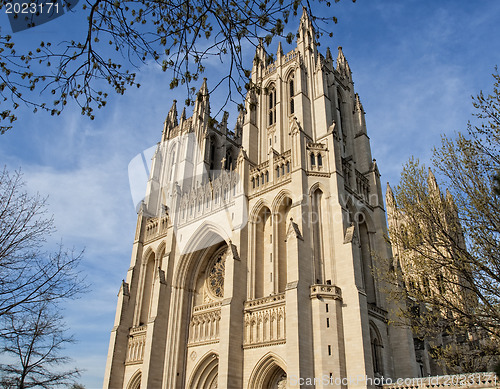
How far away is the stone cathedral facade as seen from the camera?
56.6 ft

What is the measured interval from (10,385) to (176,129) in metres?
26.6

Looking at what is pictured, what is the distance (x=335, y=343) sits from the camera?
16.6m

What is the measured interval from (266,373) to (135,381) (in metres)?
10.5

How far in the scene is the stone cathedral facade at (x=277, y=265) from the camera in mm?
17266

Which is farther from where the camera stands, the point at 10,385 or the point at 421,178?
the point at 10,385

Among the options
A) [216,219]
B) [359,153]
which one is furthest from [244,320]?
[359,153]

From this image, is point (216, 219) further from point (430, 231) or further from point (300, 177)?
point (430, 231)

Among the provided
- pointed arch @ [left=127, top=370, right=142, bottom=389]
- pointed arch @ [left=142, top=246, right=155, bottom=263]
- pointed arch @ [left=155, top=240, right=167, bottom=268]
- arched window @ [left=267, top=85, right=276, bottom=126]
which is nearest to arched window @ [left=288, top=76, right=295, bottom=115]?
arched window @ [left=267, top=85, right=276, bottom=126]

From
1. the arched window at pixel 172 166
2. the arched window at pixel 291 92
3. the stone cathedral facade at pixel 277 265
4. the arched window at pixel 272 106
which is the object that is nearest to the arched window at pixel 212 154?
the stone cathedral facade at pixel 277 265

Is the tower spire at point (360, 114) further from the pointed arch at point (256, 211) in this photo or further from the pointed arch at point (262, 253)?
the pointed arch at point (262, 253)

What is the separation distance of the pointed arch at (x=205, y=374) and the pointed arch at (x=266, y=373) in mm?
3963

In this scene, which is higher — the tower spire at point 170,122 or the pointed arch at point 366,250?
the tower spire at point 170,122

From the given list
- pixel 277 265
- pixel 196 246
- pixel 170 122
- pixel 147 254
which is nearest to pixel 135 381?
pixel 147 254

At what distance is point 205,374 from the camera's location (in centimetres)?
2172
